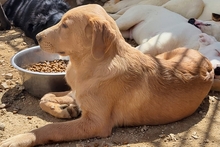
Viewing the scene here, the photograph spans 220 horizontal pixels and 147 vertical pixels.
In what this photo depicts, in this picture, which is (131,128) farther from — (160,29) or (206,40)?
(160,29)

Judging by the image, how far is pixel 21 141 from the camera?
342cm

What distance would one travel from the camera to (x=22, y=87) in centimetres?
464

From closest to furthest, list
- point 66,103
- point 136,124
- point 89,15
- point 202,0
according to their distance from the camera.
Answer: point 89,15, point 136,124, point 66,103, point 202,0

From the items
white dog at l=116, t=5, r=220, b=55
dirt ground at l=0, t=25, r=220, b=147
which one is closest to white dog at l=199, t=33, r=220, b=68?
white dog at l=116, t=5, r=220, b=55

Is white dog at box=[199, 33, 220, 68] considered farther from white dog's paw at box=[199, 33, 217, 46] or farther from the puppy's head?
the puppy's head

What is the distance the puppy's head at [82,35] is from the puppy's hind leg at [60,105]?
572 mm

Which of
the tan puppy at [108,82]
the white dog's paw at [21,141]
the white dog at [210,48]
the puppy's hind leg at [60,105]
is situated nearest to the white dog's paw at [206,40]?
the white dog at [210,48]

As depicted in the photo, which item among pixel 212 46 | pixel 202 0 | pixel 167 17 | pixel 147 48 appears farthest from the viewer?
pixel 202 0

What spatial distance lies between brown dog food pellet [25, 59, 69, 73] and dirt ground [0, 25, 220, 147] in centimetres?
26

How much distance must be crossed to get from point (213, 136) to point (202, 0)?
3.47 metres

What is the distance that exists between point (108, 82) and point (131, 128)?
0.53m

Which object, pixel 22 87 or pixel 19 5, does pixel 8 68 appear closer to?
pixel 22 87

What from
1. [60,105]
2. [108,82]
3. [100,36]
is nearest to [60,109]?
[60,105]

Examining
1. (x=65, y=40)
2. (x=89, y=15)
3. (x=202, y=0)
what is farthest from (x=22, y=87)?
(x=202, y=0)
